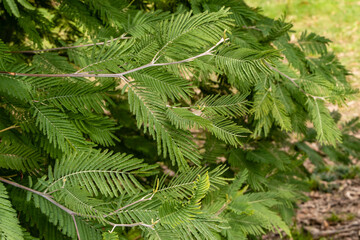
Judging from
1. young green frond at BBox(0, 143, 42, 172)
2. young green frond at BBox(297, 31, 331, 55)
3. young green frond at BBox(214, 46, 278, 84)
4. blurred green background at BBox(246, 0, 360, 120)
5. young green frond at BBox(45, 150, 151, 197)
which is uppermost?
blurred green background at BBox(246, 0, 360, 120)

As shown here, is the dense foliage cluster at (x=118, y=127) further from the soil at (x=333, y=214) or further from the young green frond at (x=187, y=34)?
the soil at (x=333, y=214)

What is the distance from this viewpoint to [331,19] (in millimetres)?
8781

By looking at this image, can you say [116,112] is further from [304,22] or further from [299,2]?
[299,2]

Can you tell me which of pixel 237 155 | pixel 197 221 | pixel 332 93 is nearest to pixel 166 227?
pixel 197 221

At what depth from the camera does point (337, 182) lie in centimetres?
497

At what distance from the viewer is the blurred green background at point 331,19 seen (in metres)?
7.54

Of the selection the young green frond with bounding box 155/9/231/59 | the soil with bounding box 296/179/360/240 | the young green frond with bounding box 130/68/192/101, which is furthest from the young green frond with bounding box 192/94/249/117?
the soil with bounding box 296/179/360/240

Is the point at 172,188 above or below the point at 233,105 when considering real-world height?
below

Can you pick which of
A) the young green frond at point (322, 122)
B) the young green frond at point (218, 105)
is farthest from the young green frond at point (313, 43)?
the young green frond at point (218, 105)

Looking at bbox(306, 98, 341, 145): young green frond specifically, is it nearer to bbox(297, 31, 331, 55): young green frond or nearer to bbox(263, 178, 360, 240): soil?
bbox(297, 31, 331, 55): young green frond

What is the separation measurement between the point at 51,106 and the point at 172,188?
0.46 meters

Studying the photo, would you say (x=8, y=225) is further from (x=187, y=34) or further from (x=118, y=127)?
(x=187, y=34)

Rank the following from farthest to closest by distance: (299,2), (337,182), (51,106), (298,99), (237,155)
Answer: (299,2)
(337,182)
(237,155)
(298,99)
(51,106)

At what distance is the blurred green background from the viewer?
7.54 meters
